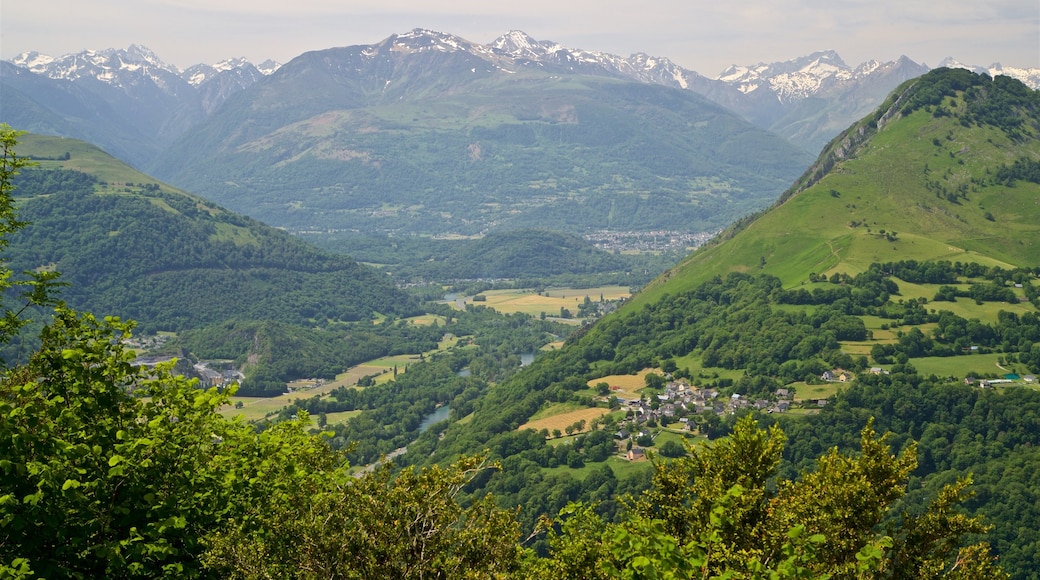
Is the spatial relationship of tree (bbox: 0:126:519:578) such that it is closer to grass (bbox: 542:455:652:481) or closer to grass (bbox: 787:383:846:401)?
grass (bbox: 542:455:652:481)

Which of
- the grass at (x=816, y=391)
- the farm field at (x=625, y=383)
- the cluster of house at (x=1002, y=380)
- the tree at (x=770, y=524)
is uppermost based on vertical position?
the tree at (x=770, y=524)

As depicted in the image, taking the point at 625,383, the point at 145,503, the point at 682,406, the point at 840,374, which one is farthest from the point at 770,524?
the point at 625,383

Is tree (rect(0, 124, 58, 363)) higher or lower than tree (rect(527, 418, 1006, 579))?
higher

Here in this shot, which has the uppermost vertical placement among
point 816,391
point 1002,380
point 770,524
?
point 770,524

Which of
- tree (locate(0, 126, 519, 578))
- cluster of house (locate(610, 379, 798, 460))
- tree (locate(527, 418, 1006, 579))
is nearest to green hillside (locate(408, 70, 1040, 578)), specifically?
cluster of house (locate(610, 379, 798, 460))

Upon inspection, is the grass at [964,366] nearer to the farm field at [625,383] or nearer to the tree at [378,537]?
the farm field at [625,383]

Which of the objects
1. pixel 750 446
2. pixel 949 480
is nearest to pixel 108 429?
pixel 750 446

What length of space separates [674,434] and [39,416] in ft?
400

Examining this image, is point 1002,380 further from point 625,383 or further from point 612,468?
point 625,383

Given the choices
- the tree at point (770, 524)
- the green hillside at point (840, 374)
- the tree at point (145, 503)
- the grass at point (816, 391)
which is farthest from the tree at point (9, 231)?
the grass at point (816, 391)

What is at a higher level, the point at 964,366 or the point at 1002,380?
the point at 964,366

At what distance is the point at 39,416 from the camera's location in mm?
21953

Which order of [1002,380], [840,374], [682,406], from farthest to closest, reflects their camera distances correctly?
[682,406], [840,374], [1002,380]

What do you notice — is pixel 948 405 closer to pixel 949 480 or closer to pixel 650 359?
pixel 949 480
